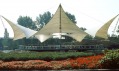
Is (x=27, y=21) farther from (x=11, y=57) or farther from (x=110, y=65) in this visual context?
(x=110, y=65)

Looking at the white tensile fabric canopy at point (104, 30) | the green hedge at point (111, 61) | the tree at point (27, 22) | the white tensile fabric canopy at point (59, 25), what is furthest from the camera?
the tree at point (27, 22)

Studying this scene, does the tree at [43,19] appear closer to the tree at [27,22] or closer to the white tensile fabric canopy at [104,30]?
the tree at [27,22]

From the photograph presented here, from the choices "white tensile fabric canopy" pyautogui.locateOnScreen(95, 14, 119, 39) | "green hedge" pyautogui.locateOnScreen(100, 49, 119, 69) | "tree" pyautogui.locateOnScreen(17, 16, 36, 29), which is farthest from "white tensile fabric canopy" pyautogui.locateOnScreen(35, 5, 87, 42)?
"tree" pyautogui.locateOnScreen(17, 16, 36, 29)

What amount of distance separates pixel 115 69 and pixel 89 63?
6.18ft

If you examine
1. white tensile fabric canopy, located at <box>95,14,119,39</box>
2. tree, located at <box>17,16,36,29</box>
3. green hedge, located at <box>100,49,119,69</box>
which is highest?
tree, located at <box>17,16,36,29</box>

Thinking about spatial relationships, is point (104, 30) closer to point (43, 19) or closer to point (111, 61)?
point (111, 61)

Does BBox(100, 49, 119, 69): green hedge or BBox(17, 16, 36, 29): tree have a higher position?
BBox(17, 16, 36, 29): tree

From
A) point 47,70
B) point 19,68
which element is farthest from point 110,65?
point 19,68

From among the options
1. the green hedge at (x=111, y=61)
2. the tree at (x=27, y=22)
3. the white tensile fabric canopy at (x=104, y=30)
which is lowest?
the green hedge at (x=111, y=61)

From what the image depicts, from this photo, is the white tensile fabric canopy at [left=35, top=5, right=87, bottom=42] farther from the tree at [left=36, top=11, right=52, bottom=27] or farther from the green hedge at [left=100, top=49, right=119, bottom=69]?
the tree at [left=36, top=11, right=52, bottom=27]

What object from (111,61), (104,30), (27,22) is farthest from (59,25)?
(27,22)

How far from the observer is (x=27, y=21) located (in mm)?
109000

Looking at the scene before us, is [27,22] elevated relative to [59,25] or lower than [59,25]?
elevated

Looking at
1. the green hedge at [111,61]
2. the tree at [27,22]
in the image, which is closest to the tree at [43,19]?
the tree at [27,22]
